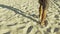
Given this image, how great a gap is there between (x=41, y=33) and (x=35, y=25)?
2.18ft

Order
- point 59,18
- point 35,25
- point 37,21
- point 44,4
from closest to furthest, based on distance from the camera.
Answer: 1. point 44,4
2. point 35,25
3. point 37,21
4. point 59,18

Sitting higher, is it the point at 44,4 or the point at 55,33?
the point at 44,4

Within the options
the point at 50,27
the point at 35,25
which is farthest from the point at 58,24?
the point at 35,25

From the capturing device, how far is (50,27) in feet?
18.2

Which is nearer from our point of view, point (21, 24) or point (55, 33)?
point (55, 33)

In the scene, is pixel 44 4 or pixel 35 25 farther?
pixel 35 25

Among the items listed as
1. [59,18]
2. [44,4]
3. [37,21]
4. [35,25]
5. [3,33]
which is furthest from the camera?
[59,18]

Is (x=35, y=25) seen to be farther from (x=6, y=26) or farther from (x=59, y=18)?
(x=59, y=18)

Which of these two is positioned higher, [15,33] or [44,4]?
[44,4]

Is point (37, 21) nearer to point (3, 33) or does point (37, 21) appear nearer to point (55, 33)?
point (55, 33)

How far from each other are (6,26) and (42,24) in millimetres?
1075

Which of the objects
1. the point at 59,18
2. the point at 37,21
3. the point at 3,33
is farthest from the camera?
the point at 59,18

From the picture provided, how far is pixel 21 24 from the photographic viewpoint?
18.8 ft

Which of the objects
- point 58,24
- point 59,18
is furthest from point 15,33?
point 59,18
